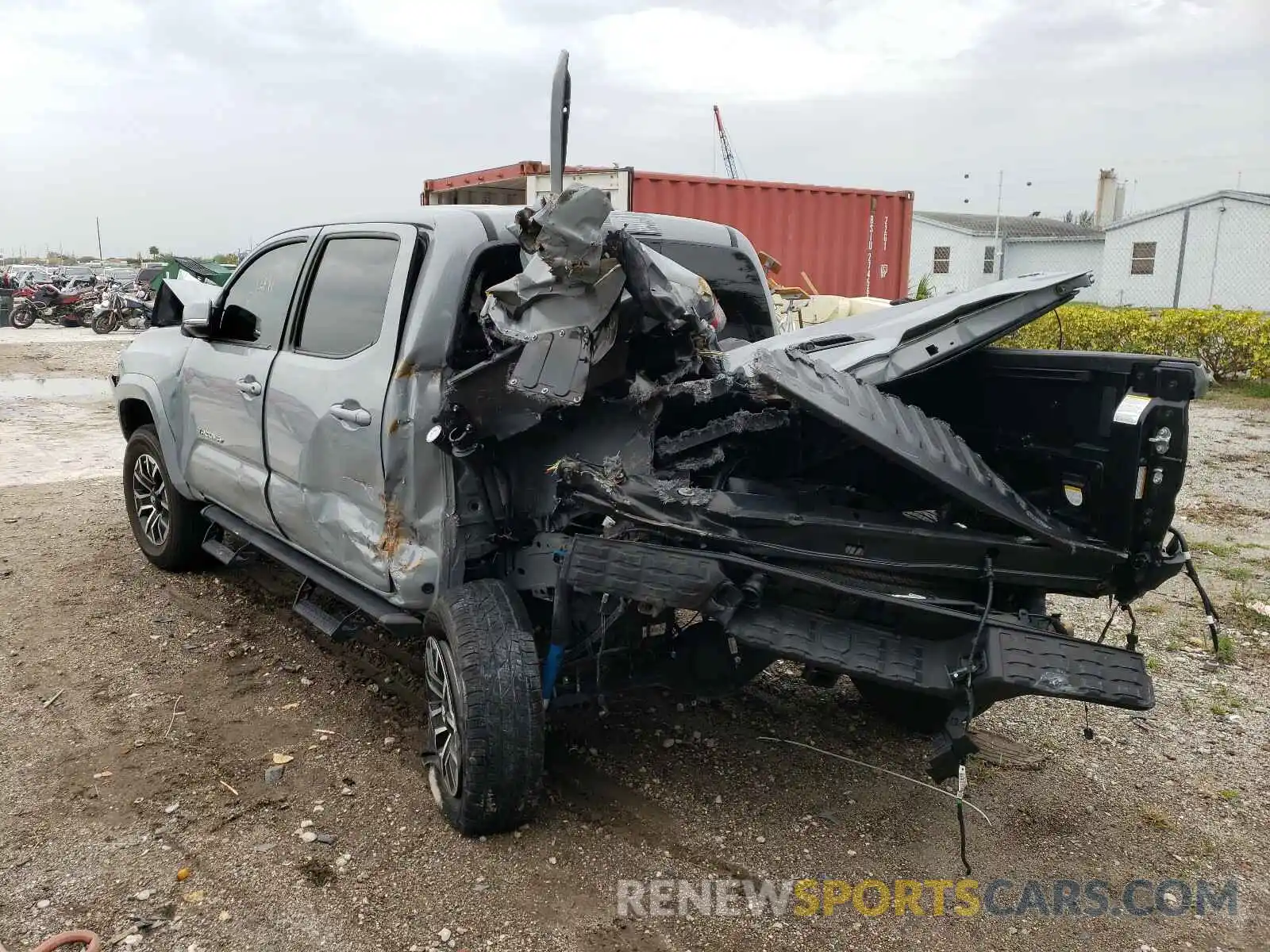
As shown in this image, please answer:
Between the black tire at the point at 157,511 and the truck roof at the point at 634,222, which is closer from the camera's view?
the truck roof at the point at 634,222

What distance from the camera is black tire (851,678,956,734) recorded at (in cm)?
391

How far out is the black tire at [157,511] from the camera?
5504 mm

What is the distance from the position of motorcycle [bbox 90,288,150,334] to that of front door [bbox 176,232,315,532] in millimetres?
21960

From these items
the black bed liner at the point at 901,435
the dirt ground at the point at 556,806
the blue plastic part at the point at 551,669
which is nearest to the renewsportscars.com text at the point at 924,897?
the dirt ground at the point at 556,806

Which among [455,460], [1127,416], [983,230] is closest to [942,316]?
[1127,416]

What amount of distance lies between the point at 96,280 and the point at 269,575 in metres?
31.4

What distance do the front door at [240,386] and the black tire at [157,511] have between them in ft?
1.43

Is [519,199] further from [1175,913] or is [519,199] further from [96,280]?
[96,280]

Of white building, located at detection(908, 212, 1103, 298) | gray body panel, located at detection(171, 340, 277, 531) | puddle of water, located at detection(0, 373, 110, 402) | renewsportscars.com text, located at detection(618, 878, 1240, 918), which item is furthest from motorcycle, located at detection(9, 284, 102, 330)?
renewsportscars.com text, located at detection(618, 878, 1240, 918)

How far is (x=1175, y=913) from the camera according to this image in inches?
115

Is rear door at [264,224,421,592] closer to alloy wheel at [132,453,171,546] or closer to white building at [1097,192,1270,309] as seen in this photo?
alloy wheel at [132,453,171,546]

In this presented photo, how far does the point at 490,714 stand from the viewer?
3.06m

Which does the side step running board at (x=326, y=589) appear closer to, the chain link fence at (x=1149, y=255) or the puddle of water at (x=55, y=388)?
the puddle of water at (x=55, y=388)

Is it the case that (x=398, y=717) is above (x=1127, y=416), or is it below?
below
